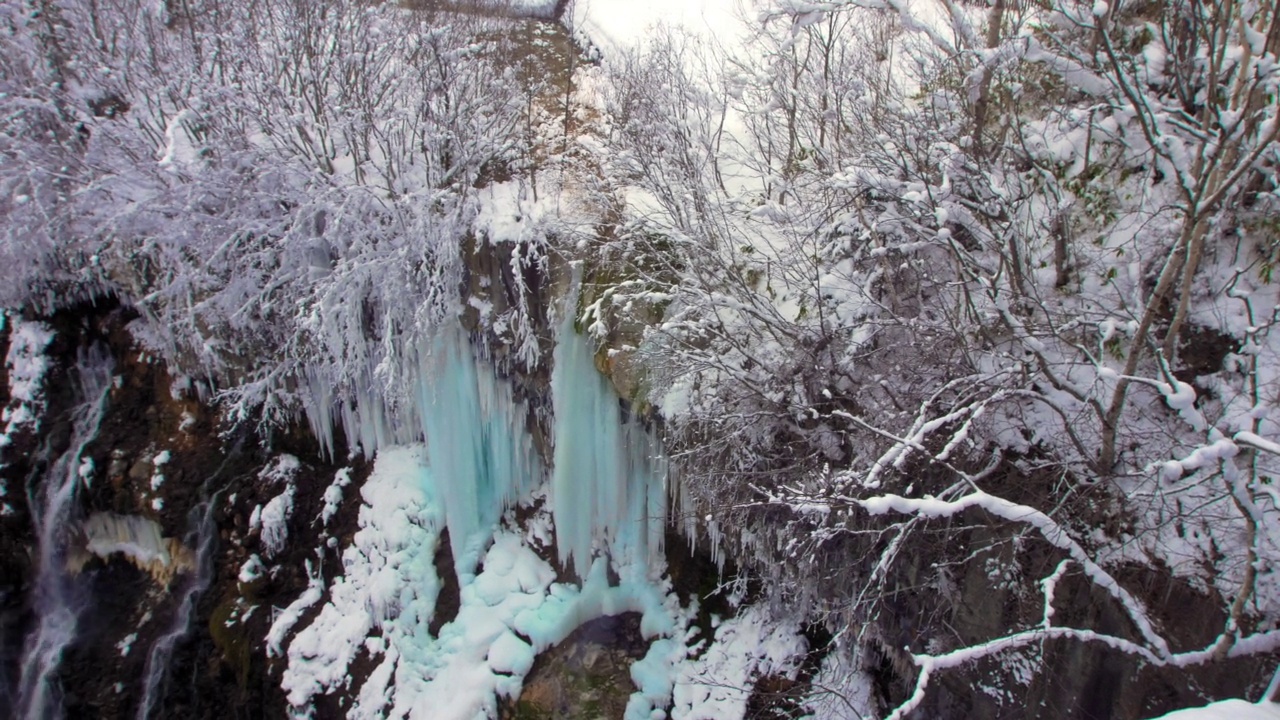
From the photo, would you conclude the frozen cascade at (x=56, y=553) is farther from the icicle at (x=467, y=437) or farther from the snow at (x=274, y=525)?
the icicle at (x=467, y=437)

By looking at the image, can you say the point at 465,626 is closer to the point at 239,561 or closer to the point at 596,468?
the point at 596,468

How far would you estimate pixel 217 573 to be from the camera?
8367 millimetres

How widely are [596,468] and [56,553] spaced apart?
7.97 meters

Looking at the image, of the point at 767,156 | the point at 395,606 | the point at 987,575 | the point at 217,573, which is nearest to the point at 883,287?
the point at 767,156

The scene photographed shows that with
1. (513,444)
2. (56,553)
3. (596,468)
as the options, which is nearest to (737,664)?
(596,468)

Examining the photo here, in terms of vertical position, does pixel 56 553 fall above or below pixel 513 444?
below

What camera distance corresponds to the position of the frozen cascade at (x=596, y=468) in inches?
257

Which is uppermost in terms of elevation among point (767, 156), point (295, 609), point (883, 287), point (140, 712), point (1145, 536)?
point (767, 156)

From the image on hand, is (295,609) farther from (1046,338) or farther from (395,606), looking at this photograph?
(1046,338)

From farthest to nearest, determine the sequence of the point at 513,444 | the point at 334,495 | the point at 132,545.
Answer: the point at 132,545
the point at 334,495
the point at 513,444

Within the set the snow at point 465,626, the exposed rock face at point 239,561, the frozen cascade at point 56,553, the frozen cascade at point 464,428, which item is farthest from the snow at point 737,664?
the frozen cascade at point 56,553

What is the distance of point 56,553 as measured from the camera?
8.95 m

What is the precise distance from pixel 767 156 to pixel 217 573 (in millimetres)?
8374

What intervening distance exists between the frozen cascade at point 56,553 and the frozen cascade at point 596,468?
6835mm
